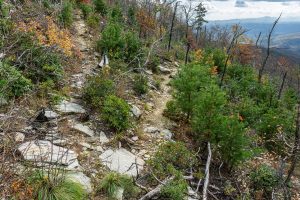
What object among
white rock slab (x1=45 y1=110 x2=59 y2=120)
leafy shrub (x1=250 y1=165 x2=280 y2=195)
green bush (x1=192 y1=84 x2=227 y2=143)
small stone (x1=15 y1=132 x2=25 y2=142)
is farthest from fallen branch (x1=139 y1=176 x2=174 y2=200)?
leafy shrub (x1=250 y1=165 x2=280 y2=195)

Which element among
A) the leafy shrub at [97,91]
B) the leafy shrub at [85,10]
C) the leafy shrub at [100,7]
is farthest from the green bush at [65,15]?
the leafy shrub at [97,91]

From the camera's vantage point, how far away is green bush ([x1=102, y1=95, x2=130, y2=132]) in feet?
35.0

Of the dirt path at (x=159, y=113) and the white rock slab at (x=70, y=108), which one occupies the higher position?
the white rock slab at (x=70, y=108)

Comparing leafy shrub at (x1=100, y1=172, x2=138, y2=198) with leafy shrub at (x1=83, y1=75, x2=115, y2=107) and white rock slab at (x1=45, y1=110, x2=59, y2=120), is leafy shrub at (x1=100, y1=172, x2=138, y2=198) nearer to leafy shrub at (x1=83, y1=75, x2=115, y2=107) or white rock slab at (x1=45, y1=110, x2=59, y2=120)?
white rock slab at (x1=45, y1=110, x2=59, y2=120)

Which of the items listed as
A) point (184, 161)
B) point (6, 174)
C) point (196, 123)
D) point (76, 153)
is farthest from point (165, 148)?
point (6, 174)

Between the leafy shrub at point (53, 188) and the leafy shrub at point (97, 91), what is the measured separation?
190 inches

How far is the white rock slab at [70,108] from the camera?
35.0 ft

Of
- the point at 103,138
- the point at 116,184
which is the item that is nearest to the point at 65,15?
the point at 103,138

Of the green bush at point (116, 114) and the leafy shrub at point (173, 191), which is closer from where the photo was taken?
the leafy shrub at point (173, 191)

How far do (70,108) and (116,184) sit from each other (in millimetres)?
3972

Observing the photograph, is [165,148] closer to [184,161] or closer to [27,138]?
[184,161]

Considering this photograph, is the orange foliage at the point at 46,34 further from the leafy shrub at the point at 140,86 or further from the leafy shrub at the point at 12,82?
the leafy shrub at the point at 140,86

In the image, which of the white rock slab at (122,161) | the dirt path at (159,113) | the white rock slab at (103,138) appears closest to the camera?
the white rock slab at (122,161)

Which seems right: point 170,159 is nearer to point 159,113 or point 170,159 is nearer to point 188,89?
point 188,89
